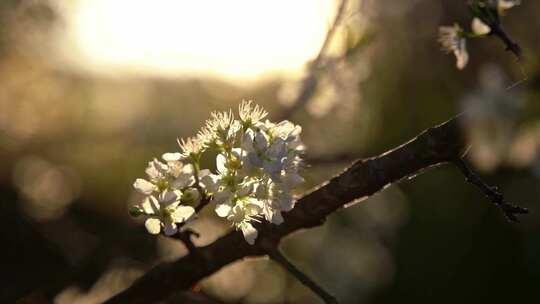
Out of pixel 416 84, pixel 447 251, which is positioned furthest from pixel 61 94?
pixel 447 251

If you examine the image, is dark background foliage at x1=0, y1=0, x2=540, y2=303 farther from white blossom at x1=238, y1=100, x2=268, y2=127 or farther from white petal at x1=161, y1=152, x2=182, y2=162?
white petal at x1=161, y1=152, x2=182, y2=162

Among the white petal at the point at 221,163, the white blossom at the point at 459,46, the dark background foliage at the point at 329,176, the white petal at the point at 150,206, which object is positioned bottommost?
the dark background foliage at the point at 329,176

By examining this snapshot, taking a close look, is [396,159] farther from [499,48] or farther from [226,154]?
[499,48]

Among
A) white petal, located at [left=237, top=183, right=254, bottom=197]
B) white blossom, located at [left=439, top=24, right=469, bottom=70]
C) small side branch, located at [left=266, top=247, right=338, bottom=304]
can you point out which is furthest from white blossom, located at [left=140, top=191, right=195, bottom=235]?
white blossom, located at [left=439, top=24, right=469, bottom=70]

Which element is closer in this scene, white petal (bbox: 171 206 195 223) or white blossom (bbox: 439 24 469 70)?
white petal (bbox: 171 206 195 223)

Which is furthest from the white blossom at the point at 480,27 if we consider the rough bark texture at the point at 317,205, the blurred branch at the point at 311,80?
the blurred branch at the point at 311,80

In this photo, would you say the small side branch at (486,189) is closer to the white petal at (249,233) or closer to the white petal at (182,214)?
the white petal at (249,233)

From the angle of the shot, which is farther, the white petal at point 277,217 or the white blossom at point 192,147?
the white blossom at point 192,147
